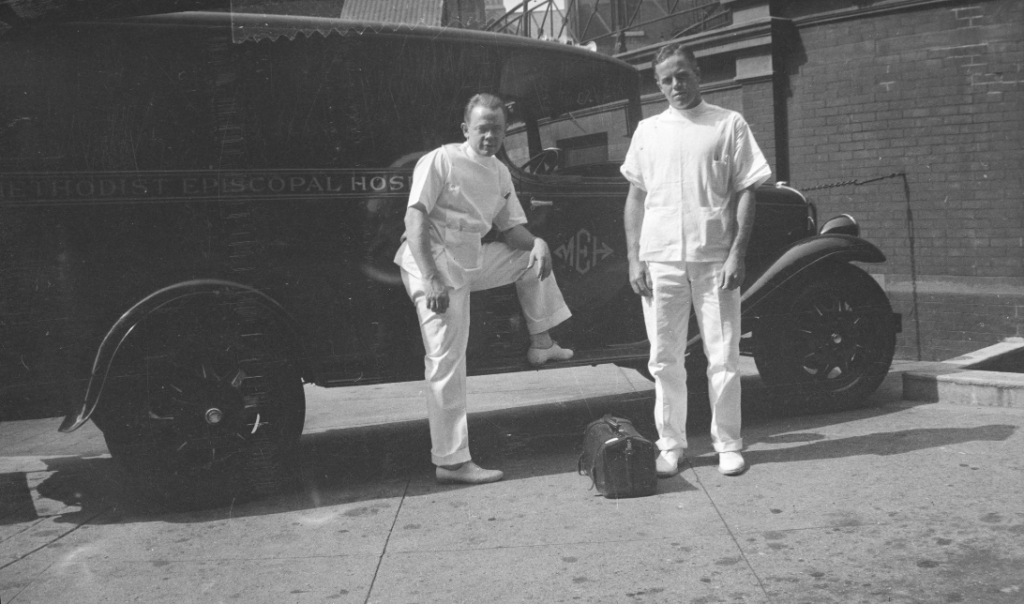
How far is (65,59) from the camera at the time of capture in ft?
13.6

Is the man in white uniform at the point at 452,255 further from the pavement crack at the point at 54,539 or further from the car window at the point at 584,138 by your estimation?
the pavement crack at the point at 54,539

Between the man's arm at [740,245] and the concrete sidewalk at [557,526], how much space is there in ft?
3.04

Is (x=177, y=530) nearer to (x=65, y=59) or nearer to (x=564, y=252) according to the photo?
(x=65, y=59)

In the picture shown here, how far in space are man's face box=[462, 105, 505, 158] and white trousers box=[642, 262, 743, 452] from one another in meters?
0.96

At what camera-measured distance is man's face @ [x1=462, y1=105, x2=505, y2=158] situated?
4.74m

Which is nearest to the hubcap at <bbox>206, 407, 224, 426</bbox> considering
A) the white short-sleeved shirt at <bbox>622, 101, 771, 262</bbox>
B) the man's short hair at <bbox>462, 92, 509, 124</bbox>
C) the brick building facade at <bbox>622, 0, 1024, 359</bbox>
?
the man's short hair at <bbox>462, 92, 509, 124</bbox>

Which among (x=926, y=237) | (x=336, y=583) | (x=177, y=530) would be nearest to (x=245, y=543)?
(x=177, y=530)

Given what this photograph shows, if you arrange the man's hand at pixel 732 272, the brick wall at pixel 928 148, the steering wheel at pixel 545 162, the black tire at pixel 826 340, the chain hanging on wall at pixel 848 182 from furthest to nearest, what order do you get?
the chain hanging on wall at pixel 848 182 → the brick wall at pixel 928 148 → the black tire at pixel 826 340 → the steering wheel at pixel 545 162 → the man's hand at pixel 732 272

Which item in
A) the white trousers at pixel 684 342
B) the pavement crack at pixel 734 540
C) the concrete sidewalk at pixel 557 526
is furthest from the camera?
the white trousers at pixel 684 342

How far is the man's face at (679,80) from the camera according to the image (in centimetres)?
464

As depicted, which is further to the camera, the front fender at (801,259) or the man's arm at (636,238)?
the front fender at (801,259)

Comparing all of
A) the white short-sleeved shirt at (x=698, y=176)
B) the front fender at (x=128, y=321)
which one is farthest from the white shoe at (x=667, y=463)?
the front fender at (x=128, y=321)

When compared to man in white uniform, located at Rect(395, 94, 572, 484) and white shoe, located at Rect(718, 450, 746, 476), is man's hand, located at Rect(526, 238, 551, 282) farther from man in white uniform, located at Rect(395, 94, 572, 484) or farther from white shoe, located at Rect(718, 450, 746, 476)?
white shoe, located at Rect(718, 450, 746, 476)

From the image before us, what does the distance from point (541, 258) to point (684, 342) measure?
0.81 m
